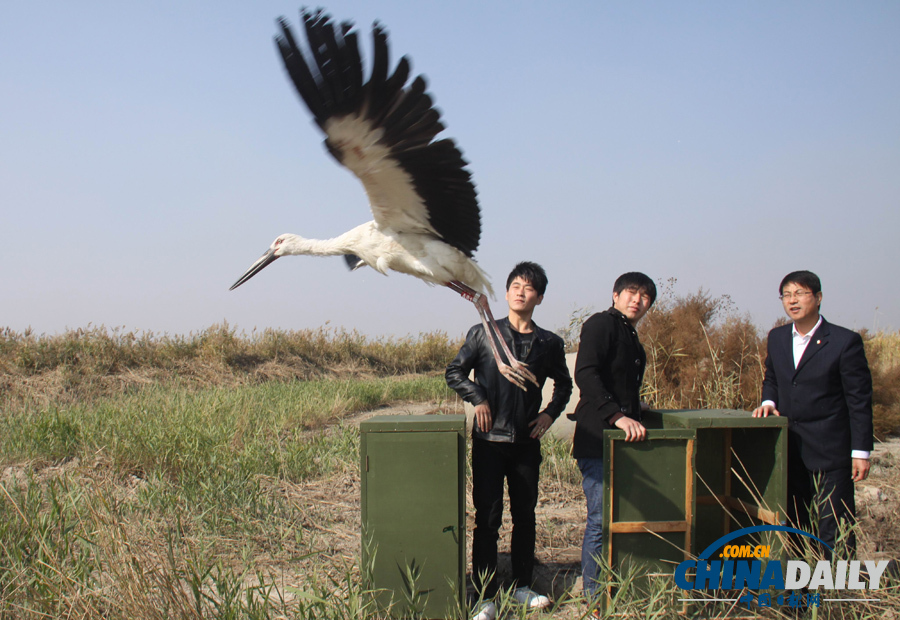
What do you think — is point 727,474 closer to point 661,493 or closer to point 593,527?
point 661,493

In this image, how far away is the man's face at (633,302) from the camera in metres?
2.97

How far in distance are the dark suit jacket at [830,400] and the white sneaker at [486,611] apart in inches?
65.4

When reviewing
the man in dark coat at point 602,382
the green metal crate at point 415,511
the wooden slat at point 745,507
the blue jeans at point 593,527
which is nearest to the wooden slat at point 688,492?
the wooden slat at point 745,507

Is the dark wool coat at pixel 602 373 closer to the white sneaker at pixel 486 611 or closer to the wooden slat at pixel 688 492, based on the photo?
the wooden slat at pixel 688 492

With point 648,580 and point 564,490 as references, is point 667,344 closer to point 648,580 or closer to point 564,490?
point 564,490

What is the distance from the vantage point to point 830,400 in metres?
2.89

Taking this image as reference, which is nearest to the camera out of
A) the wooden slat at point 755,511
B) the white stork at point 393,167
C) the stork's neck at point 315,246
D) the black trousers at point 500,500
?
the wooden slat at point 755,511

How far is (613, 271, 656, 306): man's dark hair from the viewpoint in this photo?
2.98 m

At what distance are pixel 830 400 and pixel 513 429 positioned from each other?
60.1 inches

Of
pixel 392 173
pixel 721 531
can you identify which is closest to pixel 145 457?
pixel 392 173

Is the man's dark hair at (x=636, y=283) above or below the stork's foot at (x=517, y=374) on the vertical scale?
above

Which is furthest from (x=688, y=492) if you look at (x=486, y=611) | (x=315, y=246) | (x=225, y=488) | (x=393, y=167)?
(x=315, y=246)

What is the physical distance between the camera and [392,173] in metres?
3.80

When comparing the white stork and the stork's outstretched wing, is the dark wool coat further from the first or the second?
the stork's outstretched wing
